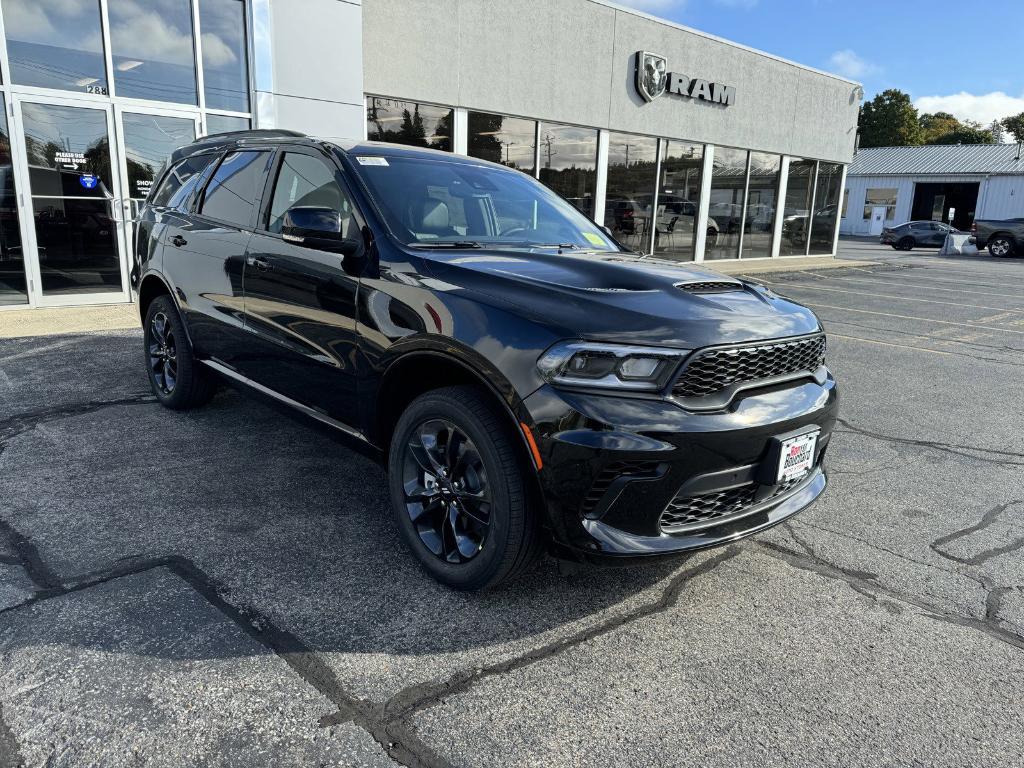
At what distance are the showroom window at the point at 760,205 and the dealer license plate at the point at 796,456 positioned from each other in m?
20.0

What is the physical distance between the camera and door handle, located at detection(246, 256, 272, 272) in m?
3.99

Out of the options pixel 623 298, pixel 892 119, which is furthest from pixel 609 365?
pixel 892 119

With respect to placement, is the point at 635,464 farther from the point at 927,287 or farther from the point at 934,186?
the point at 934,186

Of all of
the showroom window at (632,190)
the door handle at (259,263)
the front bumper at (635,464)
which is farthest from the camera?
the showroom window at (632,190)

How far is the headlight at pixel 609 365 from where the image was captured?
2.60 metres

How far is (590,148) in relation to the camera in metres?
16.6

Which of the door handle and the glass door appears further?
the glass door

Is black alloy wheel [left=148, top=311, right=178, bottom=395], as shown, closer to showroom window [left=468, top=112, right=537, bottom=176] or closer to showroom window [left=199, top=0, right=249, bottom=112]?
showroom window [left=199, top=0, right=249, bottom=112]

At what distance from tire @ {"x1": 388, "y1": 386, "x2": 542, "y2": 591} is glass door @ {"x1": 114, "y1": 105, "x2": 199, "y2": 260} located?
8.47 metres

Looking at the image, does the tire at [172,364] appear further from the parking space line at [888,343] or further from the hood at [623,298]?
the parking space line at [888,343]

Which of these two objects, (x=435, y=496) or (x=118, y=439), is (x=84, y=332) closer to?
(x=118, y=439)

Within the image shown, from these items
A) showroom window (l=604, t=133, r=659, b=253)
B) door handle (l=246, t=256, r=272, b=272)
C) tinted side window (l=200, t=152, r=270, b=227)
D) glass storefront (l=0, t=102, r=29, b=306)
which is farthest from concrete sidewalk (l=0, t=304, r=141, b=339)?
showroom window (l=604, t=133, r=659, b=253)

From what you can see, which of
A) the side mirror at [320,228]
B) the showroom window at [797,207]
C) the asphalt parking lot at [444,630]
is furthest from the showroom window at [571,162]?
the side mirror at [320,228]

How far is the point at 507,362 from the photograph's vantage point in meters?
2.70
